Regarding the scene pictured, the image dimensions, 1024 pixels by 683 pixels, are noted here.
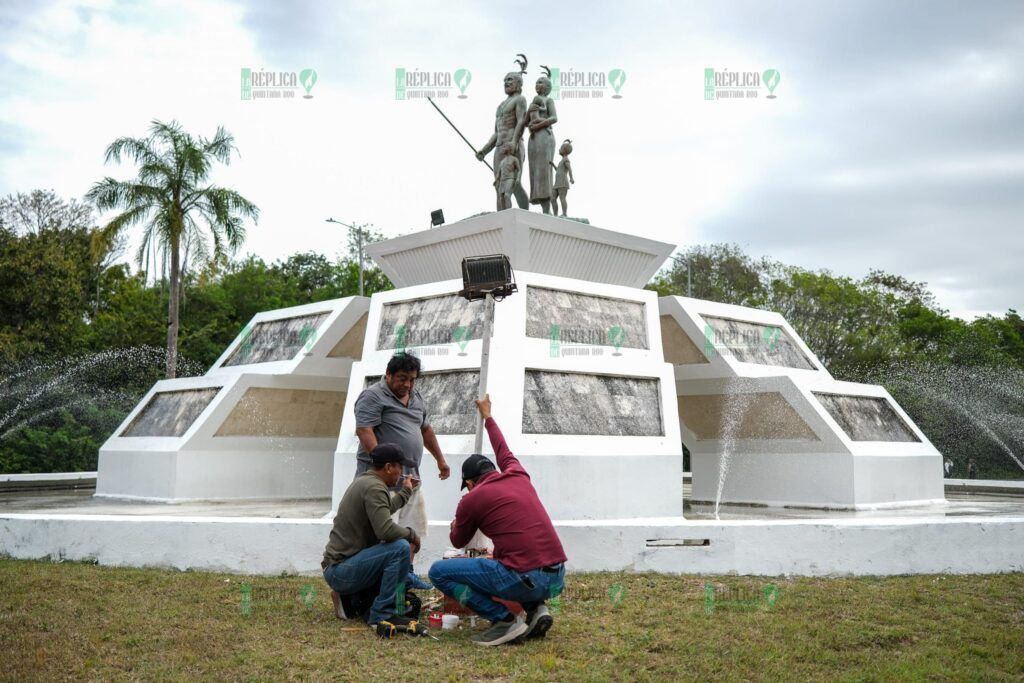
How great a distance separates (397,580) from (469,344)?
5474mm

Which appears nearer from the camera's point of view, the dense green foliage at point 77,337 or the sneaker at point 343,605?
the sneaker at point 343,605

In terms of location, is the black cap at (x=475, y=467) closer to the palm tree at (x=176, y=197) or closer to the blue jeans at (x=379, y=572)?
the blue jeans at (x=379, y=572)

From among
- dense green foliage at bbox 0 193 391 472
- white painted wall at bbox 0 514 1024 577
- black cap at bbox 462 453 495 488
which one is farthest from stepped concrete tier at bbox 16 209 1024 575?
dense green foliage at bbox 0 193 391 472

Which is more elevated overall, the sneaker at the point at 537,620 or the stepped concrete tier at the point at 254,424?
the stepped concrete tier at the point at 254,424

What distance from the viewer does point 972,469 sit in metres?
25.0

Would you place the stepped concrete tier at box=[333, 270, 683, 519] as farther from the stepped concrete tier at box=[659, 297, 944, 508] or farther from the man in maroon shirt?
the man in maroon shirt

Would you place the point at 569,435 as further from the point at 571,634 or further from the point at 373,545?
the point at 373,545

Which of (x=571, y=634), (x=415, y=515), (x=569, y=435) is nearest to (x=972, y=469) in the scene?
(x=569, y=435)

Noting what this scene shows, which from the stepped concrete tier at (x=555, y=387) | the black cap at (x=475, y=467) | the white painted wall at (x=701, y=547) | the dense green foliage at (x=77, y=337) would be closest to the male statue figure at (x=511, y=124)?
the stepped concrete tier at (x=555, y=387)

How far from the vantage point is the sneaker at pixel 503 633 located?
6125 millimetres

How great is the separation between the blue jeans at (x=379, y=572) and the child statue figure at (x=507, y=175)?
28.3 feet

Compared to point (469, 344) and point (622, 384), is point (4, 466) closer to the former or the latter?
point (469, 344)

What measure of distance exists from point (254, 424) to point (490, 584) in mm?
10032

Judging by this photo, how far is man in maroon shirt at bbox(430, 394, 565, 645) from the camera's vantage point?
609 cm
